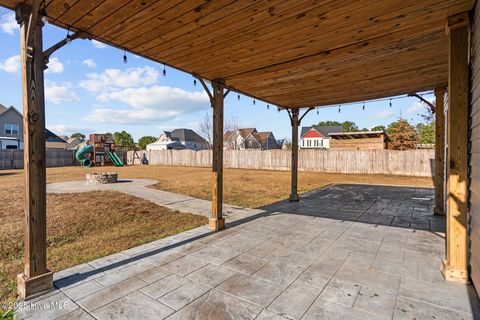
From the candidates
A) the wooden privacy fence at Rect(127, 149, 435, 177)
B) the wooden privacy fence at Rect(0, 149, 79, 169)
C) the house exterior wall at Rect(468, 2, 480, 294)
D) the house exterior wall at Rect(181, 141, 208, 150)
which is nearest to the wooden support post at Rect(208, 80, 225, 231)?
the house exterior wall at Rect(468, 2, 480, 294)

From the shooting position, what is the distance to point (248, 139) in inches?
1567

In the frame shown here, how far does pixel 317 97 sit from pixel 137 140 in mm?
48663

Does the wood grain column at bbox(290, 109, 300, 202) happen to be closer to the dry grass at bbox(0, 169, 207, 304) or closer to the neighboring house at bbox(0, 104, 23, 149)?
the dry grass at bbox(0, 169, 207, 304)

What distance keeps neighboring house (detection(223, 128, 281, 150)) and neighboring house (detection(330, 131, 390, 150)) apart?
62.6 feet

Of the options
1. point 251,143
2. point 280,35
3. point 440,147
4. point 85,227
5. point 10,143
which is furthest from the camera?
point 251,143

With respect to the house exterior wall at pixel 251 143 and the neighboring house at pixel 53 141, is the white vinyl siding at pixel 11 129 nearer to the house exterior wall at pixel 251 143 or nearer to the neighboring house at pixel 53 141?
the neighboring house at pixel 53 141

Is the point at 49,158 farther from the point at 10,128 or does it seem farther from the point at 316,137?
Result: the point at 316,137

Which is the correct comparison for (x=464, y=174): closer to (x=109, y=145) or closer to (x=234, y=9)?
(x=234, y=9)

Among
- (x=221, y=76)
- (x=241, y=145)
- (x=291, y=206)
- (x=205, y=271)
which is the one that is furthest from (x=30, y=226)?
(x=241, y=145)

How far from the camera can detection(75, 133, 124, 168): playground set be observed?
826 inches

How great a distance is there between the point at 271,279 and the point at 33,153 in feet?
8.32

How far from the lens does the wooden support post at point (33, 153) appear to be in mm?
2123

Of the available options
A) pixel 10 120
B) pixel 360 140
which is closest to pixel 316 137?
pixel 360 140

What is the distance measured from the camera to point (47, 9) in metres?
2.21
